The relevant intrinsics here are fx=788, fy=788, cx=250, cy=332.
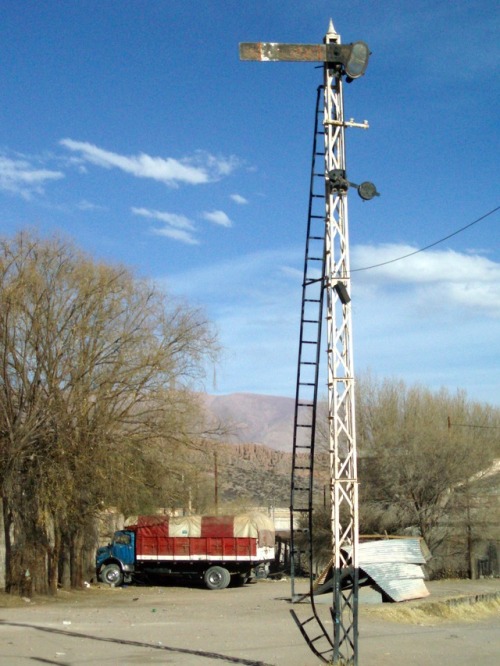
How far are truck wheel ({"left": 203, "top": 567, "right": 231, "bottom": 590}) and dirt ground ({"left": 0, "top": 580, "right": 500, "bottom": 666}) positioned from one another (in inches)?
101

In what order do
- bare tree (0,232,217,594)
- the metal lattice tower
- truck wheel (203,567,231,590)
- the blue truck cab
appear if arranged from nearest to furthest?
the metal lattice tower, bare tree (0,232,217,594), truck wheel (203,567,231,590), the blue truck cab

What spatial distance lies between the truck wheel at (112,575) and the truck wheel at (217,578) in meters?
3.66

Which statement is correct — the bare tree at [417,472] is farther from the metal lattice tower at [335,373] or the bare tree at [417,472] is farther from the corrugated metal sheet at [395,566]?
the metal lattice tower at [335,373]

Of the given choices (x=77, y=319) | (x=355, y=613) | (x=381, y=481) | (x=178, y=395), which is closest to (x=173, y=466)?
(x=178, y=395)

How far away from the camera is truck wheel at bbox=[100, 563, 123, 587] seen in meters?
32.3

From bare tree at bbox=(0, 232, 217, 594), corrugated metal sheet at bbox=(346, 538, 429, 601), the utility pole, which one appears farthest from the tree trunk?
the utility pole

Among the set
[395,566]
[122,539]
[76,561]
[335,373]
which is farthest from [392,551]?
[335,373]

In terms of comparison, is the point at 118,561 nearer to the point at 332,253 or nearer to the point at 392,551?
the point at 392,551

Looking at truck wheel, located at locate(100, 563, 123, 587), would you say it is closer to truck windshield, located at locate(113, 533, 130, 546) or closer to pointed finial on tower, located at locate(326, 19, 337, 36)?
truck windshield, located at locate(113, 533, 130, 546)

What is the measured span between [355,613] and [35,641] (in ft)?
25.0

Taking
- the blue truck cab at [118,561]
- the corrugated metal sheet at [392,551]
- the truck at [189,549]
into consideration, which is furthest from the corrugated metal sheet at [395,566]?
the blue truck cab at [118,561]

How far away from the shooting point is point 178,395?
28688mm

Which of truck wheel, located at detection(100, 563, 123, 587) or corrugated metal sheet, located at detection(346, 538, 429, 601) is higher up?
corrugated metal sheet, located at detection(346, 538, 429, 601)

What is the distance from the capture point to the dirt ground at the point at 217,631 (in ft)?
45.7
